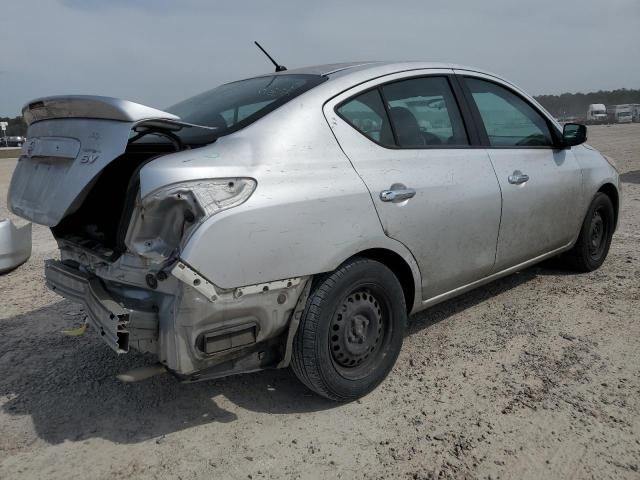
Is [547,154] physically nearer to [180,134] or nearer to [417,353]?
[417,353]

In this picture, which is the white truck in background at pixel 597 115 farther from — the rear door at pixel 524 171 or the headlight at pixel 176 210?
the headlight at pixel 176 210

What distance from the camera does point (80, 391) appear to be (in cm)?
307

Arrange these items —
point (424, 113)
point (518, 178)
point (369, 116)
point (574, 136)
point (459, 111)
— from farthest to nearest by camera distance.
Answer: point (574, 136), point (518, 178), point (459, 111), point (424, 113), point (369, 116)

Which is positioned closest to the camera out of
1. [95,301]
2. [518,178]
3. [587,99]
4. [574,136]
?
[95,301]

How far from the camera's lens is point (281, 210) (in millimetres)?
2344

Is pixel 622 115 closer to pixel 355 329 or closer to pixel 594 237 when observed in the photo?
pixel 594 237

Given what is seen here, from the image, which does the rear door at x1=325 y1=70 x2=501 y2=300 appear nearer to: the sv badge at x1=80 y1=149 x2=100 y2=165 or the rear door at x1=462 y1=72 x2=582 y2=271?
the rear door at x1=462 y1=72 x2=582 y2=271

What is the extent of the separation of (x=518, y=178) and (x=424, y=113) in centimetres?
89

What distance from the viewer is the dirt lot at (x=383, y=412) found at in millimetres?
2348

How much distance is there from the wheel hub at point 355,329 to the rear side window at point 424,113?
0.92 m

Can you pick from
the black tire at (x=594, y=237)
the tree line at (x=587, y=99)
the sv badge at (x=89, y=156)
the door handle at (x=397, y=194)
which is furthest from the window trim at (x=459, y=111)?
the tree line at (x=587, y=99)

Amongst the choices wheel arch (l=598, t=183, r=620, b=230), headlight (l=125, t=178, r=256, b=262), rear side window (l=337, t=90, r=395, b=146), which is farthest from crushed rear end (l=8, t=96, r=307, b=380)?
wheel arch (l=598, t=183, r=620, b=230)

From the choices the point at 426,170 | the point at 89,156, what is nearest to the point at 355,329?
the point at 426,170

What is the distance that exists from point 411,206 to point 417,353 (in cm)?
103
